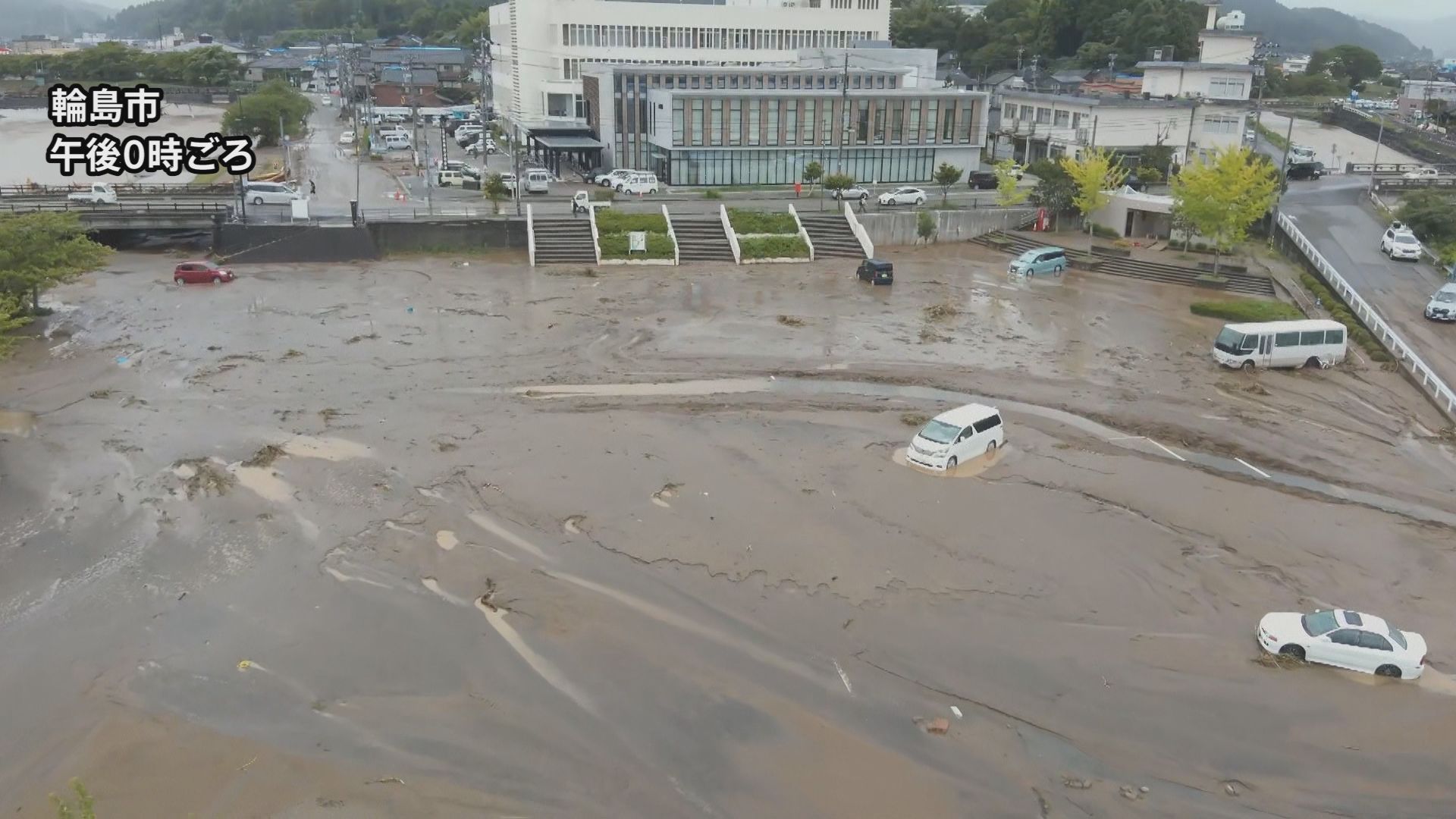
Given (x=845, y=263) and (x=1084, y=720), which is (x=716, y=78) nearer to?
(x=845, y=263)

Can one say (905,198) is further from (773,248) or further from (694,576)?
(694,576)

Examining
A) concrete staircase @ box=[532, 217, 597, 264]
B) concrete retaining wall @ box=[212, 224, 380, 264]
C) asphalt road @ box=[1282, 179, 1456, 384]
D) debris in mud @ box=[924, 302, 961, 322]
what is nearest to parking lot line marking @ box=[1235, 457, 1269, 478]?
asphalt road @ box=[1282, 179, 1456, 384]

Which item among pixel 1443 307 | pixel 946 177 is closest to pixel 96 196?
pixel 946 177

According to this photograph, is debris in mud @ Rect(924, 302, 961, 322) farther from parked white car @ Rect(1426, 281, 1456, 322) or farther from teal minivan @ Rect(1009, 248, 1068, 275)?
parked white car @ Rect(1426, 281, 1456, 322)

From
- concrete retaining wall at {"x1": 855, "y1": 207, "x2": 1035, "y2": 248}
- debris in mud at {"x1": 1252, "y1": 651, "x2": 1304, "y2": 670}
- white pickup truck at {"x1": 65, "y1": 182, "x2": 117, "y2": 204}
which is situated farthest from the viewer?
concrete retaining wall at {"x1": 855, "y1": 207, "x2": 1035, "y2": 248}

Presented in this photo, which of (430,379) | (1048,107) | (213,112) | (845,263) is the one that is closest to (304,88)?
(213,112)

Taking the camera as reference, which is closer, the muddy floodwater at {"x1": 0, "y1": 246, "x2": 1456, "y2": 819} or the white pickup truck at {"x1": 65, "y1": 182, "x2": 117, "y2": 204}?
the muddy floodwater at {"x1": 0, "y1": 246, "x2": 1456, "y2": 819}

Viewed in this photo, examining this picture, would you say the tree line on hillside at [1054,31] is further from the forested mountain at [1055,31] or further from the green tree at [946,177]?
the green tree at [946,177]

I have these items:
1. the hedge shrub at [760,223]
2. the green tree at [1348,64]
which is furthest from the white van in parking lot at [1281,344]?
the green tree at [1348,64]
